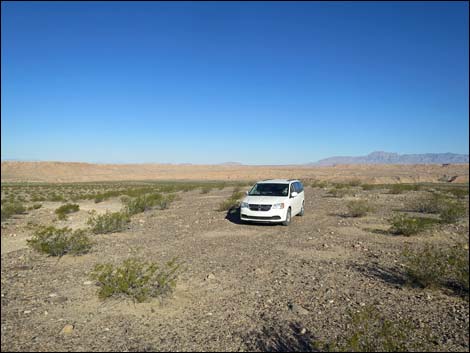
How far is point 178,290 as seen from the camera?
6.42 meters

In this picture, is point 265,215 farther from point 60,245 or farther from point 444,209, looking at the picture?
point 444,209

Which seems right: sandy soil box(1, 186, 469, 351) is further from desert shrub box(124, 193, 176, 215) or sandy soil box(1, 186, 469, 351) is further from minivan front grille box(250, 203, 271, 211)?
desert shrub box(124, 193, 176, 215)

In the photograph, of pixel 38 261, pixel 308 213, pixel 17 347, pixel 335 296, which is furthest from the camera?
pixel 308 213

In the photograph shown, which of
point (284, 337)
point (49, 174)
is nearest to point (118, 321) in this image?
point (284, 337)

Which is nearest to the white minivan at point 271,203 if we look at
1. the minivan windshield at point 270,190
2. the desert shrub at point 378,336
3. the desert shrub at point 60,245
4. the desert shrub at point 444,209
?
the minivan windshield at point 270,190

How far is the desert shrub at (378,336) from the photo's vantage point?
158 inches

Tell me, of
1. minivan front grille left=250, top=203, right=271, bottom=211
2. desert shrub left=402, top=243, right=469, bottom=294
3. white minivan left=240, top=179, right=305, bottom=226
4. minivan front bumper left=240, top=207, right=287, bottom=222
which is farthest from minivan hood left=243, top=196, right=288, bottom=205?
desert shrub left=402, top=243, right=469, bottom=294

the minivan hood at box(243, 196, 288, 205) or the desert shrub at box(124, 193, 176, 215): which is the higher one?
the minivan hood at box(243, 196, 288, 205)

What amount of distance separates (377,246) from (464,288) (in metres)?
3.79

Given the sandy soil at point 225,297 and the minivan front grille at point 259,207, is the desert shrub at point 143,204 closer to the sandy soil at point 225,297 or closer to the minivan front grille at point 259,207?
the sandy soil at point 225,297

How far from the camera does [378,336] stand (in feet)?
14.6

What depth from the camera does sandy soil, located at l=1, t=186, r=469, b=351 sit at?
15.1ft

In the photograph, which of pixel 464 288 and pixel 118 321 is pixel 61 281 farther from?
pixel 464 288

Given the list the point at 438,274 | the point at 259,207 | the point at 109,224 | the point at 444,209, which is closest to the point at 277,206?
the point at 259,207
